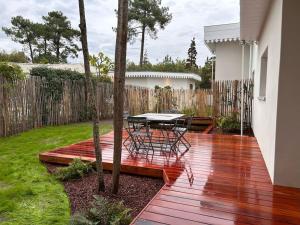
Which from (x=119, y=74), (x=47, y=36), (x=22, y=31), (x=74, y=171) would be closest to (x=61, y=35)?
(x=47, y=36)

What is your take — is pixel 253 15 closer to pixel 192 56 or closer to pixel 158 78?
pixel 158 78

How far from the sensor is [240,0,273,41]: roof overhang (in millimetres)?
4277

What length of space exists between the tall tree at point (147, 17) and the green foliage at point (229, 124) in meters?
16.7

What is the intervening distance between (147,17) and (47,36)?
8.65 metres

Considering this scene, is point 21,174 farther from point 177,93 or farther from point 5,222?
point 177,93

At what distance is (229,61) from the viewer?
12117 mm

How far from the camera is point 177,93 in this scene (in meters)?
11.8

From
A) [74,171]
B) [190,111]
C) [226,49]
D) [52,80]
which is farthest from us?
[226,49]

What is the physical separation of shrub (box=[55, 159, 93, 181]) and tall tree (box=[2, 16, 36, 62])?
2181 cm

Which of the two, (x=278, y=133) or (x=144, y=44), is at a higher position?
(x=144, y=44)

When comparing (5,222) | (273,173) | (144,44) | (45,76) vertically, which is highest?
(144,44)

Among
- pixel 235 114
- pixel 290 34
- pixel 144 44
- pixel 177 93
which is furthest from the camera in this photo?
pixel 144 44

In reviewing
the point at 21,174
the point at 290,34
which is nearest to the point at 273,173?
the point at 290,34

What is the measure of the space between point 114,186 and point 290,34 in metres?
2.81
